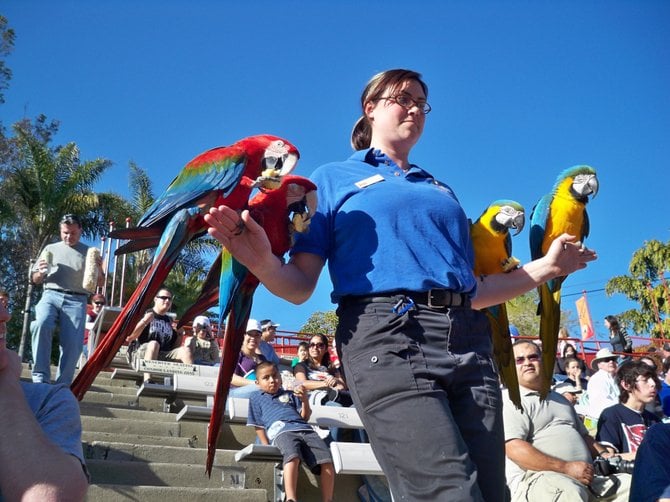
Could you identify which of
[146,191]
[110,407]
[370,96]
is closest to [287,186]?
Answer: [370,96]

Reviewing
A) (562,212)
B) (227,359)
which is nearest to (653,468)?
(562,212)

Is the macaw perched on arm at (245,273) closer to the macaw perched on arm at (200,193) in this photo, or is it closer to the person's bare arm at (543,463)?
the macaw perched on arm at (200,193)

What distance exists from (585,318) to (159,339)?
635 inches

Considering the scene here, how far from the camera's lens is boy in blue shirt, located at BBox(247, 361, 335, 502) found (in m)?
3.78

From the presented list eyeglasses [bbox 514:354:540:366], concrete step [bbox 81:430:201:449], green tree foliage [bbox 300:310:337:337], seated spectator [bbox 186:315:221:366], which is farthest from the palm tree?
eyeglasses [bbox 514:354:540:366]

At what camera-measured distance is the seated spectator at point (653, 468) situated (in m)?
2.12

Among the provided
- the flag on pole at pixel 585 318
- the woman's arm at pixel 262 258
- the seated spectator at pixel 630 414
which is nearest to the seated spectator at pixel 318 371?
the seated spectator at pixel 630 414

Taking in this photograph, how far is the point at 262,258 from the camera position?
1.44m

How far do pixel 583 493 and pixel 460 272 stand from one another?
2.06 m

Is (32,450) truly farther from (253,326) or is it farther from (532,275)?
(253,326)

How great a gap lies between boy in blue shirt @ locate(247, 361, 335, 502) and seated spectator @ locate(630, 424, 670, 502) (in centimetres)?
200

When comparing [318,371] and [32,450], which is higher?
[318,371]

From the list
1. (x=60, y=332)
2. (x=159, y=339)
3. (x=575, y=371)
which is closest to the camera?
(x=60, y=332)

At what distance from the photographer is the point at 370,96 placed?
1.69 m
